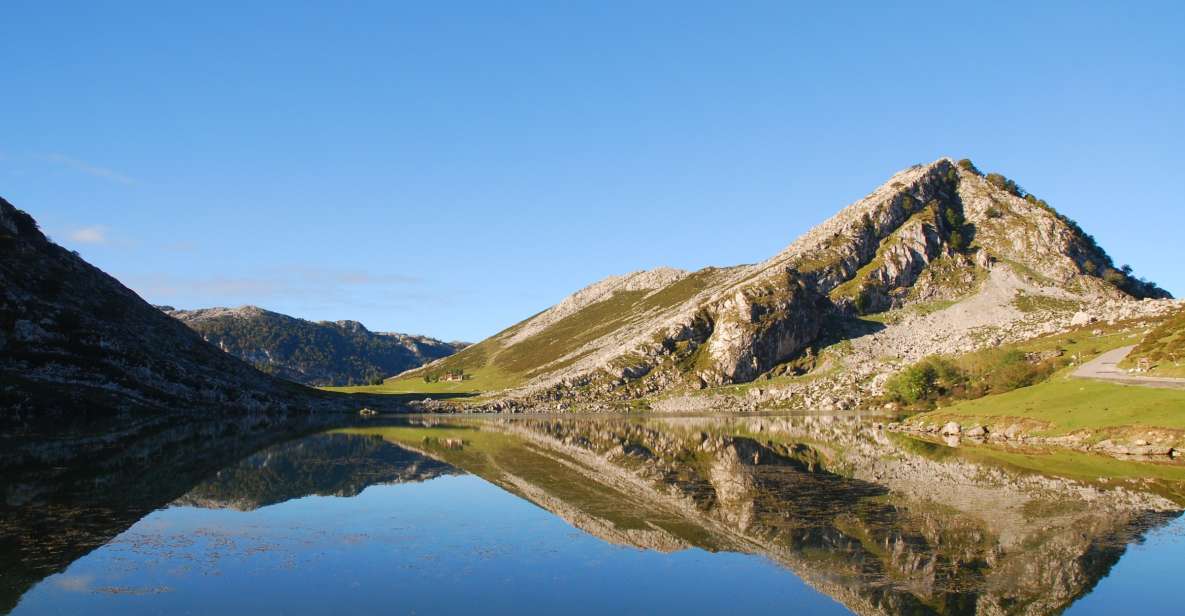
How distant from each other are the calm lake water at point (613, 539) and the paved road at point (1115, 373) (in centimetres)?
1635

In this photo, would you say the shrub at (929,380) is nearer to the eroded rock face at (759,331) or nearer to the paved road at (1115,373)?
the paved road at (1115,373)

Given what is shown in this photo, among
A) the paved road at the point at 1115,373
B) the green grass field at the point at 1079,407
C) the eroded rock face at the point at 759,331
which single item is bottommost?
the green grass field at the point at 1079,407

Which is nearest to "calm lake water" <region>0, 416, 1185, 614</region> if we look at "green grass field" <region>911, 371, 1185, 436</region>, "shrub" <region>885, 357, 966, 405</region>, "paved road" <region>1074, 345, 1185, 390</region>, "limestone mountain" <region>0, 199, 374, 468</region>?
"green grass field" <region>911, 371, 1185, 436</region>

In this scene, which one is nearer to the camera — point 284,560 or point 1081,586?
point 1081,586

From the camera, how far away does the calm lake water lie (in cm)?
2244

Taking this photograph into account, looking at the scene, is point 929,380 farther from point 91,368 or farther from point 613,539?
point 91,368

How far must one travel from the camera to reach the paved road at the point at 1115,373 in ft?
205

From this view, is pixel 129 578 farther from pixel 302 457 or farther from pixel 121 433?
pixel 121 433

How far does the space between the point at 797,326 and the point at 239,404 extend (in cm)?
12676

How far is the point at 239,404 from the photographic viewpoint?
472 feet

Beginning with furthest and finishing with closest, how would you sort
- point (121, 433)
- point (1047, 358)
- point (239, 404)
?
point (239, 404) < point (1047, 358) < point (121, 433)

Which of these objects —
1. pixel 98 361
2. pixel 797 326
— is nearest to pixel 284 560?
pixel 98 361

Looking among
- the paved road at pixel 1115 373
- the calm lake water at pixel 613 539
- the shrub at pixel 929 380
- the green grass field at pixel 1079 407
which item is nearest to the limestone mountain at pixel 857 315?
the shrub at pixel 929 380

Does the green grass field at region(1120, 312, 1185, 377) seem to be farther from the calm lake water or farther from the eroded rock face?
the eroded rock face
